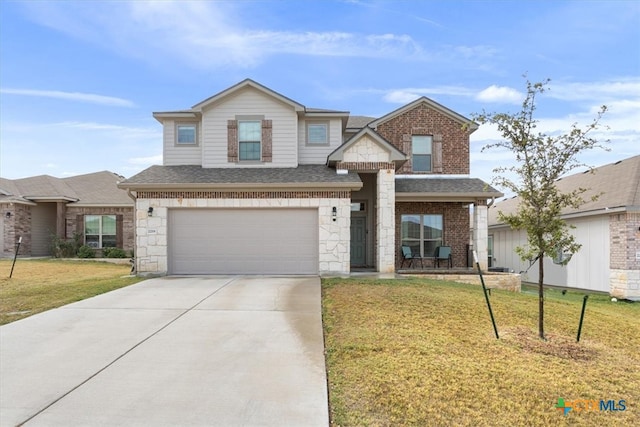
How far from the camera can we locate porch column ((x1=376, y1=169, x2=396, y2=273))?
13.9 m

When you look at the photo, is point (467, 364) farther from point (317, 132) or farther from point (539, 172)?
point (317, 132)

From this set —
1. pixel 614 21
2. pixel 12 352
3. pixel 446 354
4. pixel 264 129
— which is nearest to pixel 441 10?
pixel 614 21

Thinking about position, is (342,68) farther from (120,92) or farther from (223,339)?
(223,339)

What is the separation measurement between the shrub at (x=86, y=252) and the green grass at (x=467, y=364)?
17913 mm

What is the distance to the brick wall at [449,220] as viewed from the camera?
16547mm

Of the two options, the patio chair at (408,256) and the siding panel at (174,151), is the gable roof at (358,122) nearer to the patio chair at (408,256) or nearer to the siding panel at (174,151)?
the patio chair at (408,256)

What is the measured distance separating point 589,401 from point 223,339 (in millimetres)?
4823

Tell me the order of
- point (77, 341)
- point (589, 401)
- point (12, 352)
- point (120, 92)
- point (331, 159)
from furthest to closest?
point (120, 92) → point (331, 159) → point (77, 341) → point (12, 352) → point (589, 401)

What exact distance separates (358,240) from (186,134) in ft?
25.6

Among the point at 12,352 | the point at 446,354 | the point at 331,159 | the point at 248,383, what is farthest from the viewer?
the point at 331,159

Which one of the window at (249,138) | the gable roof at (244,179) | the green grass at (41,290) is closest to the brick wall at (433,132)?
the gable roof at (244,179)

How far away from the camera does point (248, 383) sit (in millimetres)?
4816

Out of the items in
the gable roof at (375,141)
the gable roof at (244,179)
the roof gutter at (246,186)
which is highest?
the gable roof at (375,141)

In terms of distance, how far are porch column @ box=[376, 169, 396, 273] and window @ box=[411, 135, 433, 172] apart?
3.47m
